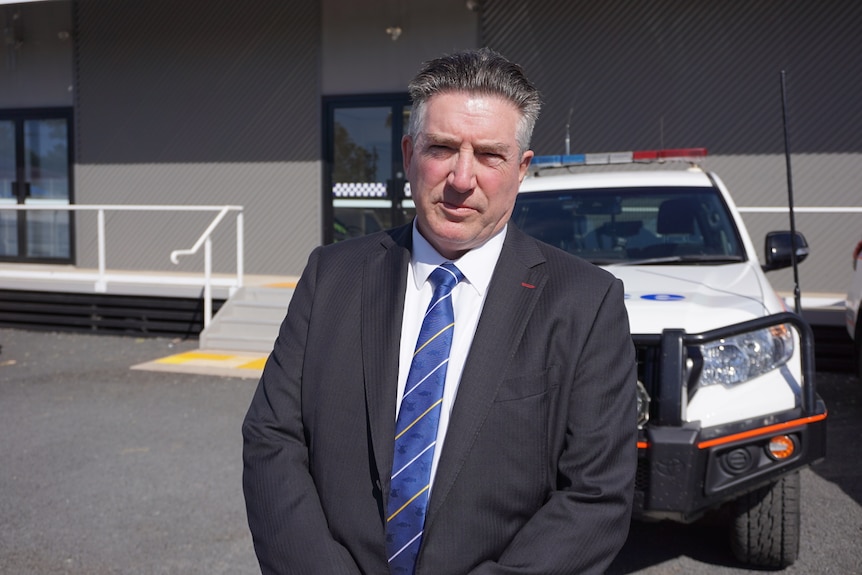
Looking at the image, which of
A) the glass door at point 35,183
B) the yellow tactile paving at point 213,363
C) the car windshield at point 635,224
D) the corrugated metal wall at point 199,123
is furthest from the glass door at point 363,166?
the car windshield at point 635,224

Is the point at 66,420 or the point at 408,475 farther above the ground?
the point at 408,475

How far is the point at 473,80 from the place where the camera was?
74.8 inches

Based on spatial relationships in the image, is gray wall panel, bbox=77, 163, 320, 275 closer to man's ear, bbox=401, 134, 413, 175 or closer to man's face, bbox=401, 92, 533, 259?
man's ear, bbox=401, 134, 413, 175

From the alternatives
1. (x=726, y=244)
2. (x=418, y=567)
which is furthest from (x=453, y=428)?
(x=726, y=244)

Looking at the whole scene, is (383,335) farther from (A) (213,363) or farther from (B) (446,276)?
(A) (213,363)

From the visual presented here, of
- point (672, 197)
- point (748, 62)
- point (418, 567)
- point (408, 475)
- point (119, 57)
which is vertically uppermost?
point (119, 57)

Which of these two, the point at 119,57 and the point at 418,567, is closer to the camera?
the point at 418,567

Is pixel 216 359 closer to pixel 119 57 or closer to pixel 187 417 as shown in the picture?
pixel 187 417

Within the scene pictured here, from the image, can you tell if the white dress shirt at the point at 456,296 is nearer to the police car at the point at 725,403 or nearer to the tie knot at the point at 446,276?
the tie knot at the point at 446,276

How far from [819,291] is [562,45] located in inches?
173

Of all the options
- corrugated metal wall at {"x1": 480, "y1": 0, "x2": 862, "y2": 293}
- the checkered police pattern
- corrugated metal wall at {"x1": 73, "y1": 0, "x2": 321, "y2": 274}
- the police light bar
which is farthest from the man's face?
corrugated metal wall at {"x1": 73, "y1": 0, "x2": 321, "y2": 274}

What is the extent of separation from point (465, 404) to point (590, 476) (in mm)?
311

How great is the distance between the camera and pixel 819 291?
10695mm

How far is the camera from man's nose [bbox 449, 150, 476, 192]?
195 centimetres
